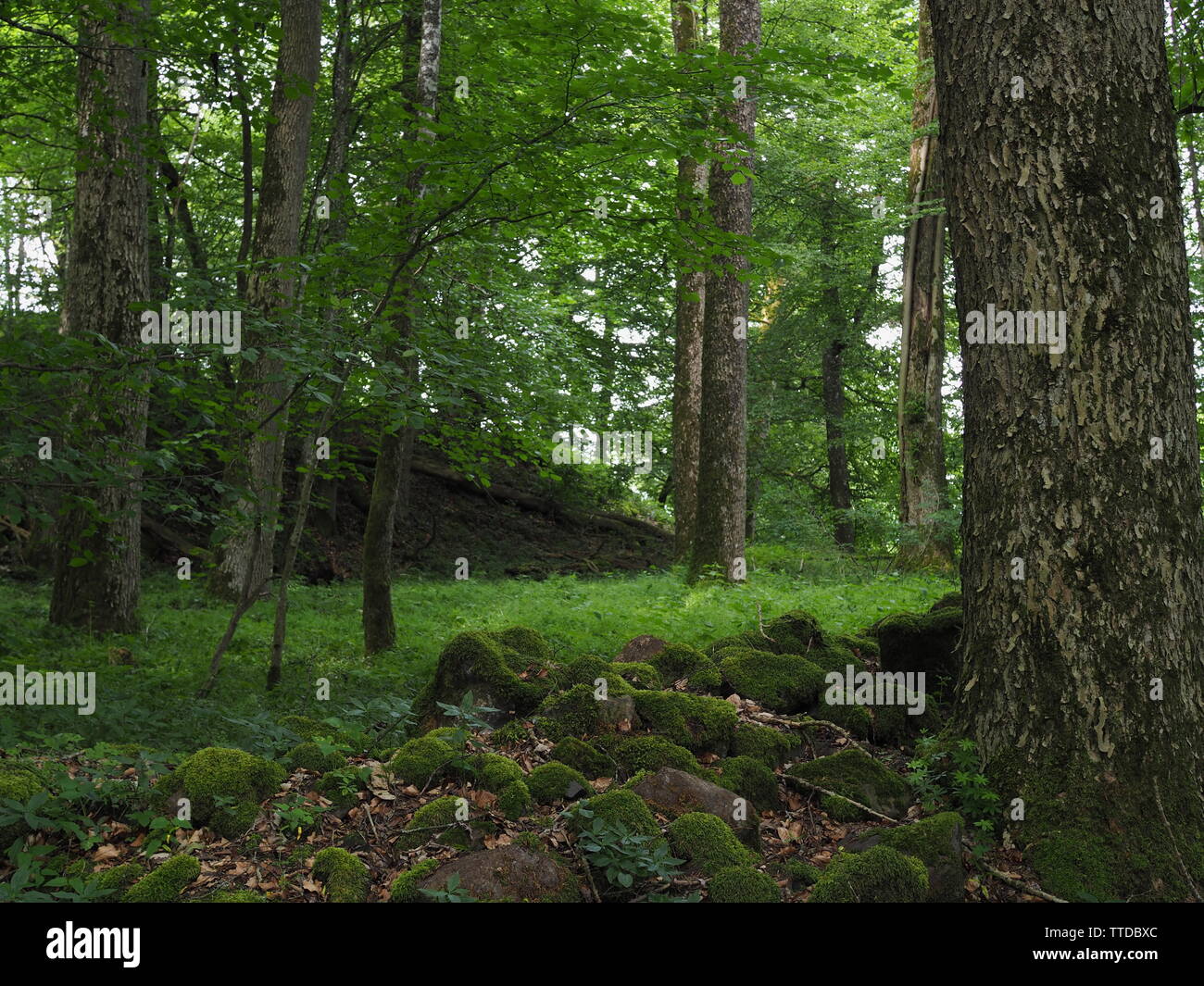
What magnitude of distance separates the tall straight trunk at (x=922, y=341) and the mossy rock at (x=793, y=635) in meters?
6.95

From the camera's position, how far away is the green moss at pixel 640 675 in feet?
17.9

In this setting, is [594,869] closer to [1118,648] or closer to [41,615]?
[1118,648]

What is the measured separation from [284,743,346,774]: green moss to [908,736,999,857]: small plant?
2.94 metres

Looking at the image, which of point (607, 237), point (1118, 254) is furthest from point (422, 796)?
point (607, 237)

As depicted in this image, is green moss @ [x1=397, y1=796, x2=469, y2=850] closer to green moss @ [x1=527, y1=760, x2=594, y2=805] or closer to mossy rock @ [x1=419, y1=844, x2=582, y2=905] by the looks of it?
mossy rock @ [x1=419, y1=844, x2=582, y2=905]

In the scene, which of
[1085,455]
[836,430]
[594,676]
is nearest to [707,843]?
[594,676]

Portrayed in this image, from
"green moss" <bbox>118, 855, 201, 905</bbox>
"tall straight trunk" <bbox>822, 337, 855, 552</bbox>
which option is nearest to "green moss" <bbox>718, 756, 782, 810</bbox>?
"green moss" <bbox>118, 855, 201, 905</bbox>

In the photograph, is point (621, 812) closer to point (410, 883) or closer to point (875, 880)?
point (410, 883)

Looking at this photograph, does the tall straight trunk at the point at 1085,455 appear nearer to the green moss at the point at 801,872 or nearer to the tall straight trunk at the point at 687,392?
the green moss at the point at 801,872

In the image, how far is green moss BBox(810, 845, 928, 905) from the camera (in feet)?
11.2

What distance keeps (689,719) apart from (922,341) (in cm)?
1014

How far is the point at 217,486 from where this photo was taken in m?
5.55
